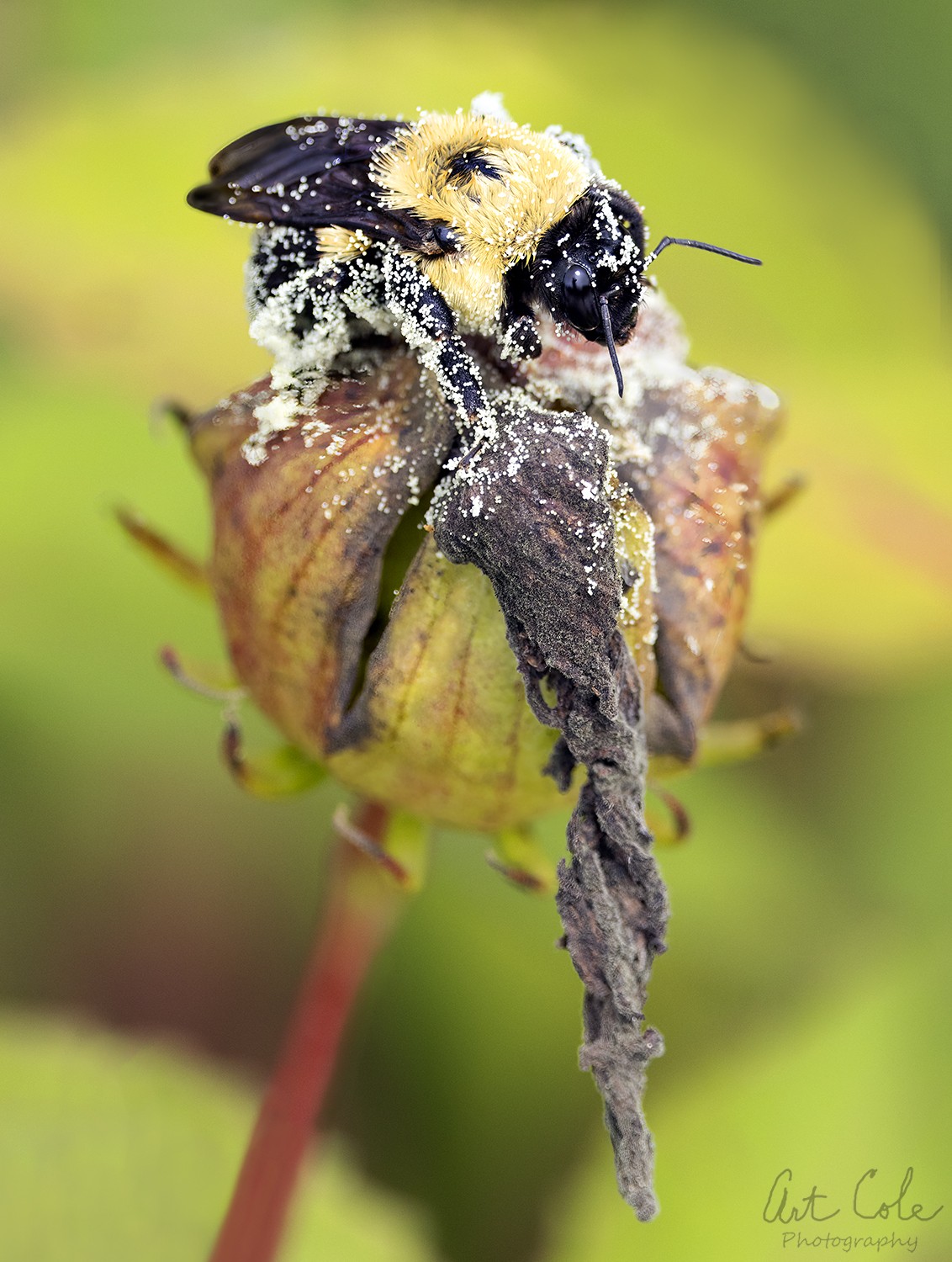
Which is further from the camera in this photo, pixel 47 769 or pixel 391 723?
pixel 47 769

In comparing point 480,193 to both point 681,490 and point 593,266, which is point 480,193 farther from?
point 681,490

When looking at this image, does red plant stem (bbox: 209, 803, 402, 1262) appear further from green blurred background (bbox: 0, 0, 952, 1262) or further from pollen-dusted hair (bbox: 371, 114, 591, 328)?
pollen-dusted hair (bbox: 371, 114, 591, 328)

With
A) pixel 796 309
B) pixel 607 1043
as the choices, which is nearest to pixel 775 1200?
pixel 607 1043

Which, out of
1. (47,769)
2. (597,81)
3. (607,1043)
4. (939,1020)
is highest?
(597,81)

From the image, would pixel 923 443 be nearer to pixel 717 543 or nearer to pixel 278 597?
pixel 717 543

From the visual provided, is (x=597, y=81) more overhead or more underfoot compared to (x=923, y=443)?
more overhead

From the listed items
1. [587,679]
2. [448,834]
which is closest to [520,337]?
[587,679]
